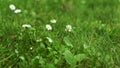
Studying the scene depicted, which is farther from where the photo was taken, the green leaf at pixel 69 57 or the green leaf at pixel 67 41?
the green leaf at pixel 67 41

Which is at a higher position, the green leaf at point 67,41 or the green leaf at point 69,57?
the green leaf at point 67,41

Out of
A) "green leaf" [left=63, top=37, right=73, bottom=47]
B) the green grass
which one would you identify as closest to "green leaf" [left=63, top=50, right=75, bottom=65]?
the green grass

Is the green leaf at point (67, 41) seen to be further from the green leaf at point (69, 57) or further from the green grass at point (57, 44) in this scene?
the green leaf at point (69, 57)

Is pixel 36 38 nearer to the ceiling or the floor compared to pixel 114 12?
nearer to the ceiling

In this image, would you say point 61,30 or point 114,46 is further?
point 61,30

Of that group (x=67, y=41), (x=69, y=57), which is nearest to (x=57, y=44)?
(x=67, y=41)

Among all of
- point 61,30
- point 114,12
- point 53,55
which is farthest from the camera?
point 114,12

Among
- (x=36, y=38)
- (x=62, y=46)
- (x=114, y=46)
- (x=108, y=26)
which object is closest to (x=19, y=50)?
(x=36, y=38)

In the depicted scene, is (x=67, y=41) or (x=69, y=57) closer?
(x=69, y=57)

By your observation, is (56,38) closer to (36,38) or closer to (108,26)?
(36,38)

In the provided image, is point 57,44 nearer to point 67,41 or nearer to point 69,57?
point 67,41

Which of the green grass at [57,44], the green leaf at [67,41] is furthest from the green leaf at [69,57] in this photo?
the green leaf at [67,41]
